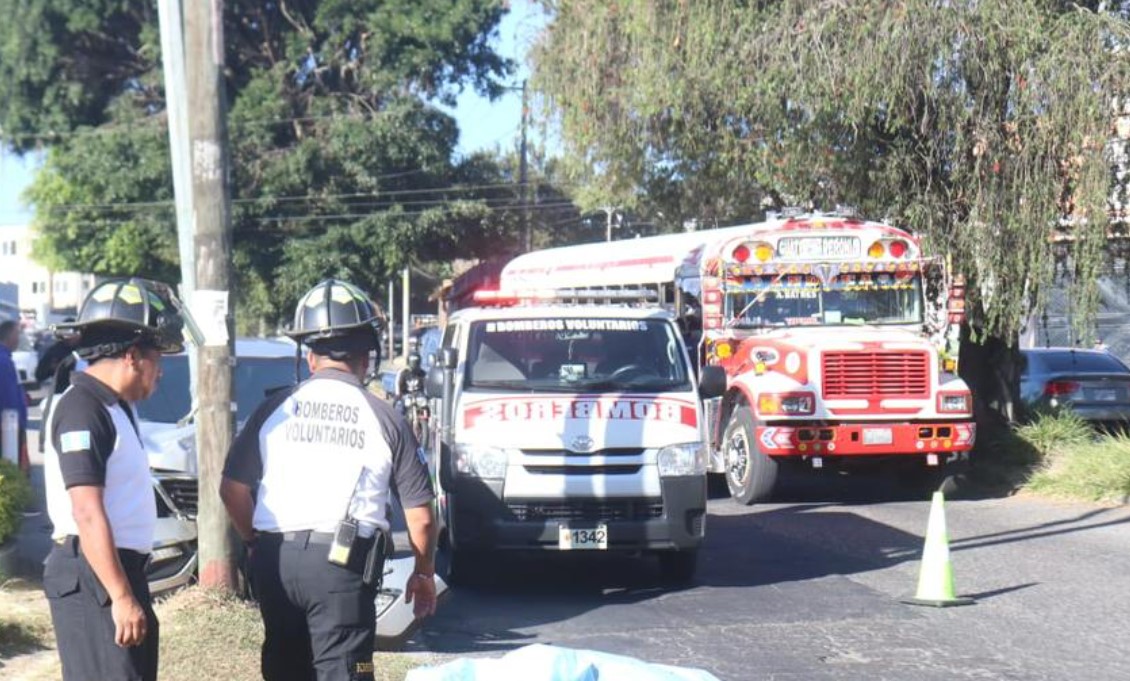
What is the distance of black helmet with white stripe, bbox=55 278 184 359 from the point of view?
470 centimetres

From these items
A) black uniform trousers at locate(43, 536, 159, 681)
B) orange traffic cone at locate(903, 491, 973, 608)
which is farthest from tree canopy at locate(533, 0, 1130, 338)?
black uniform trousers at locate(43, 536, 159, 681)

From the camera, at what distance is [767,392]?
14.7 metres

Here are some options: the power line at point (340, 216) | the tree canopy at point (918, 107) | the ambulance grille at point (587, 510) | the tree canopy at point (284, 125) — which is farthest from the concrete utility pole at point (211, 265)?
the power line at point (340, 216)

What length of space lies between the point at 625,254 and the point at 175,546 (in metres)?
10.7

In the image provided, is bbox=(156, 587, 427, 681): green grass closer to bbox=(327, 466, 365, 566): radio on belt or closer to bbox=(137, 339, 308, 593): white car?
bbox=(137, 339, 308, 593): white car

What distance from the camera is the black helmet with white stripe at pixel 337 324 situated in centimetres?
504

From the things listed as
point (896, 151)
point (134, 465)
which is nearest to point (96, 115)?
point (896, 151)

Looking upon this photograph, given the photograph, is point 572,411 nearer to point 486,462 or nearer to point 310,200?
point 486,462

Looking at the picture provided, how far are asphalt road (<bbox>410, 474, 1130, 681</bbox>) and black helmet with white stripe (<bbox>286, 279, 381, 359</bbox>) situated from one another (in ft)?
11.7

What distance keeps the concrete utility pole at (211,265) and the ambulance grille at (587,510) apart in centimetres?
227

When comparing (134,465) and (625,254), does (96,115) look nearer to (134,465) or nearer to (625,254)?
(625,254)

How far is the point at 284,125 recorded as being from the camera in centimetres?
3712

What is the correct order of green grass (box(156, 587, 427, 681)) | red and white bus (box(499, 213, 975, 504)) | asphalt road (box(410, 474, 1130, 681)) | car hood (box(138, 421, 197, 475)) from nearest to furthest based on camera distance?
green grass (box(156, 587, 427, 681)) < asphalt road (box(410, 474, 1130, 681)) < car hood (box(138, 421, 197, 475)) < red and white bus (box(499, 213, 975, 504))

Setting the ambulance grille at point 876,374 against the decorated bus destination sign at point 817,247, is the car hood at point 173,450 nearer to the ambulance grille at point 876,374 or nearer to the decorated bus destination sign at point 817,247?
the ambulance grille at point 876,374
